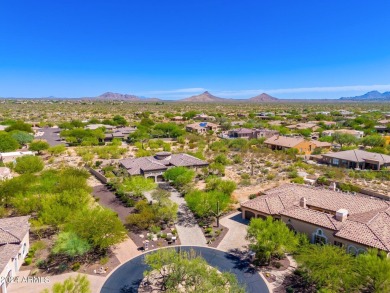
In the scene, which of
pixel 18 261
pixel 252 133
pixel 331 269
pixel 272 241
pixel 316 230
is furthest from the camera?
pixel 252 133

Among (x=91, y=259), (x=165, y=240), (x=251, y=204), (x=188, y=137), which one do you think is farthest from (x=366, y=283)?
(x=188, y=137)

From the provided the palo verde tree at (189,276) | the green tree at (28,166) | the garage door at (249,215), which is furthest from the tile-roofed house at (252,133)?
the palo verde tree at (189,276)

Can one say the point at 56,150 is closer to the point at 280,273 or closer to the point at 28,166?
the point at 28,166

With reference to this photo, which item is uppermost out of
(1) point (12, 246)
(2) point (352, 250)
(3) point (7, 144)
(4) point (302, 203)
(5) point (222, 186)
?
(3) point (7, 144)

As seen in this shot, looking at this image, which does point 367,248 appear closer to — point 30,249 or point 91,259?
point 91,259

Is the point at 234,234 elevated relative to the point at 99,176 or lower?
lower

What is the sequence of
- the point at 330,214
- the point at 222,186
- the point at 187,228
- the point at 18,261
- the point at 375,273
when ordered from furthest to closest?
the point at 222,186 < the point at 187,228 < the point at 330,214 < the point at 18,261 < the point at 375,273

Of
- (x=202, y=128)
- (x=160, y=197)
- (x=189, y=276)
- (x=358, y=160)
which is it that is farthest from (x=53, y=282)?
(x=202, y=128)

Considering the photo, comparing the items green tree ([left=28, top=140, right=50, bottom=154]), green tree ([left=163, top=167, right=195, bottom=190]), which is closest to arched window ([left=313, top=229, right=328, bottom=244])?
green tree ([left=163, top=167, right=195, bottom=190])
